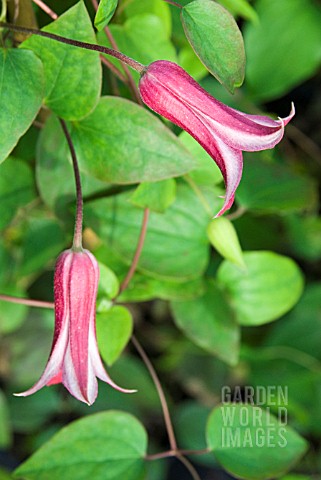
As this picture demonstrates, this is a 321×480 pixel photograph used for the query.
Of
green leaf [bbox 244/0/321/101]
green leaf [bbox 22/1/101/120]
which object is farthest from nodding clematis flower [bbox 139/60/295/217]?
green leaf [bbox 244/0/321/101]

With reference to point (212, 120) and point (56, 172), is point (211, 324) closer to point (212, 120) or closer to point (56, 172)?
point (56, 172)

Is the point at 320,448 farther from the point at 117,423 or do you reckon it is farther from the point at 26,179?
the point at 26,179

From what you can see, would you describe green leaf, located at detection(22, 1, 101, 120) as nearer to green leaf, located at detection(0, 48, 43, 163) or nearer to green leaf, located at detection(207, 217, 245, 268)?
green leaf, located at detection(0, 48, 43, 163)

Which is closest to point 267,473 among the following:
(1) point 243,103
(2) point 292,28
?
(1) point 243,103

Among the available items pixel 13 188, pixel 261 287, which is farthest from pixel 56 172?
pixel 261 287

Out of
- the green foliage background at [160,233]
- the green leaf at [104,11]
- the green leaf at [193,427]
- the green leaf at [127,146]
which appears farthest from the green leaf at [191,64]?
the green leaf at [193,427]
